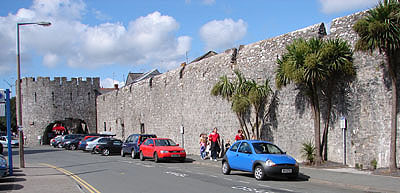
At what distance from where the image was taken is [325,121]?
17.9m

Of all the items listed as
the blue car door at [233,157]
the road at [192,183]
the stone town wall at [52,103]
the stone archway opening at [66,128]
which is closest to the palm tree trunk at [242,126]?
the road at [192,183]

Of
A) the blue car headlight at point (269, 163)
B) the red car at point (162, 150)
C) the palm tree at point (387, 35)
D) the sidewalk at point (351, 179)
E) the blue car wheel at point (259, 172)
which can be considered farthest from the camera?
the red car at point (162, 150)

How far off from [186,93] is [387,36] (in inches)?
724

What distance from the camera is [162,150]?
74.3ft

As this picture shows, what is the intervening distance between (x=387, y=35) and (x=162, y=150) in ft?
42.8

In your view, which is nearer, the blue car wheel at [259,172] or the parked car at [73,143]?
the blue car wheel at [259,172]

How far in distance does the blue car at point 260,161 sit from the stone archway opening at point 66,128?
4358cm

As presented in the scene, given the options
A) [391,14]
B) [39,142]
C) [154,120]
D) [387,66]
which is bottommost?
[39,142]

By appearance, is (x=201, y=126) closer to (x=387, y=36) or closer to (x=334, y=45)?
(x=334, y=45)

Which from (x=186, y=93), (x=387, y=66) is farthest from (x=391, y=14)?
(x=186, y=93)

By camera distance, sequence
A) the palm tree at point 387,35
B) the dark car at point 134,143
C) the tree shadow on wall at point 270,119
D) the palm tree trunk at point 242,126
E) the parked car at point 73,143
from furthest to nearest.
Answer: the parked car at point 73,143 → the dark car at point 134,143 → the palm tree trunk at point 242,126 → the tree shadow on wall at point 270,119 → the palm tree at point 387,35

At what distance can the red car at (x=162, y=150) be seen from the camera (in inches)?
890

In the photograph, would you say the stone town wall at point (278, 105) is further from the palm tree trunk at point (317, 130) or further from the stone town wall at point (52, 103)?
the stone town wall at point (52, 103)

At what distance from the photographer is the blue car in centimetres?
1399
